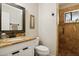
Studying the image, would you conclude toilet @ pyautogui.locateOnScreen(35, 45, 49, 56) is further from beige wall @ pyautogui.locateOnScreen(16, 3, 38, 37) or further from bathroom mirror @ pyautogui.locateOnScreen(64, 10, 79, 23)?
bathroom mirror @ pyautogui.locateOnScreen(64, 10, 79, 23)

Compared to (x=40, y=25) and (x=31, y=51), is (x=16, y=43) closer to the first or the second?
(x=31, y=51)

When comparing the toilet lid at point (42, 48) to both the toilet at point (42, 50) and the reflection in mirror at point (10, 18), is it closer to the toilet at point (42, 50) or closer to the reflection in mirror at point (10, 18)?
the toilet at point (42, 50)

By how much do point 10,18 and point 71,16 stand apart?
40.3 inches

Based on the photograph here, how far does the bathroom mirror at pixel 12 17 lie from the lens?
1597mm

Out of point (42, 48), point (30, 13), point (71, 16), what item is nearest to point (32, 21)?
point (30, 13)

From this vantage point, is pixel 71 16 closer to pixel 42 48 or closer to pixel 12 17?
pixel 42 48

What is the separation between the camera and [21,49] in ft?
4.83

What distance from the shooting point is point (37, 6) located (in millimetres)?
1570

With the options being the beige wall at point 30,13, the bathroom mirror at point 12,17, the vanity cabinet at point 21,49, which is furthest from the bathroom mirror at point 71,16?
the bathroom mirror at point 12,17

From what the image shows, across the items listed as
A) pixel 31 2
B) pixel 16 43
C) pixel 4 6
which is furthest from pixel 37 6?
pixel 16 43

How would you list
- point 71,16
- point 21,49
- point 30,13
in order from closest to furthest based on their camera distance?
point 21,49, point 71,16, point 30,13

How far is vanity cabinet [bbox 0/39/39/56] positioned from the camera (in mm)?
1231

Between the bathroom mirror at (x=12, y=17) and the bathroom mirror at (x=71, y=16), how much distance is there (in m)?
0.78

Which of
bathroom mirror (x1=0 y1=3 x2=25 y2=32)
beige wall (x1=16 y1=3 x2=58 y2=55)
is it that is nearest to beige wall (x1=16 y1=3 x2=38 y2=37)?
beige wall (x1=16 y1=3 x2=58 y2=55)
